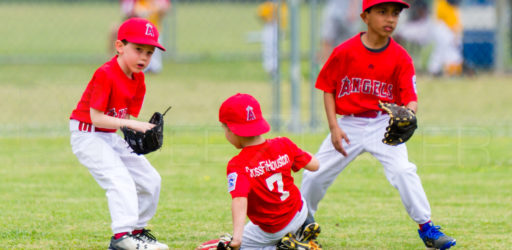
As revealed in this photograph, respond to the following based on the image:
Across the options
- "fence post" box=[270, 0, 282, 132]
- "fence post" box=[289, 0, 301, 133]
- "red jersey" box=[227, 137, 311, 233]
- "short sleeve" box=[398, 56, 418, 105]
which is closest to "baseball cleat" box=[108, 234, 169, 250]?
"red jersey" box=[227, 137, 311, 233]

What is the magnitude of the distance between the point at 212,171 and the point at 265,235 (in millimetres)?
3047

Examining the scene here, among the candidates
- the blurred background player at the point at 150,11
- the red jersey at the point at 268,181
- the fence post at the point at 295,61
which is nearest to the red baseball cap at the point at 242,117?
the red jersey at the point at 268,181

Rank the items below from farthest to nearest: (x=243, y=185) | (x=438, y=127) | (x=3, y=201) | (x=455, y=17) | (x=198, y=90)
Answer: (x=455, y=17), (x=198, y=90), (x=438, y=127), (x=3, y=201), (x=243, y=185)

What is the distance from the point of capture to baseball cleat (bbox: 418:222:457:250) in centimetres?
474

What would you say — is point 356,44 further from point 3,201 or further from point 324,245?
point 3,201

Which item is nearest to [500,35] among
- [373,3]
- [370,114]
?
[370,114]

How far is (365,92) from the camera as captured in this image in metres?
5.19

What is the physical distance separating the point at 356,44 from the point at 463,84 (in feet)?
31.4

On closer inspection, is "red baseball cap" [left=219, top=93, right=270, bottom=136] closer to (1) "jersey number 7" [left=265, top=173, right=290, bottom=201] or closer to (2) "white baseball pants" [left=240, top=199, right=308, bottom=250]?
(1) "jersey number 7" [left=265, top=173, right=290, bottom=201]

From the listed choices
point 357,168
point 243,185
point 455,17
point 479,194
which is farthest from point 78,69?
point 243,185

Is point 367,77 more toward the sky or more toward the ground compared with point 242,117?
more toward the sky

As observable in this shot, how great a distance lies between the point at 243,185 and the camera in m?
4.47

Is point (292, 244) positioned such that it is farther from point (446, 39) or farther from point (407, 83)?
point (446, 39)

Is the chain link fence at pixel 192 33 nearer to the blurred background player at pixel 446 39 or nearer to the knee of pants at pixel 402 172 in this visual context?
the blurred background player at pixel 446 39
